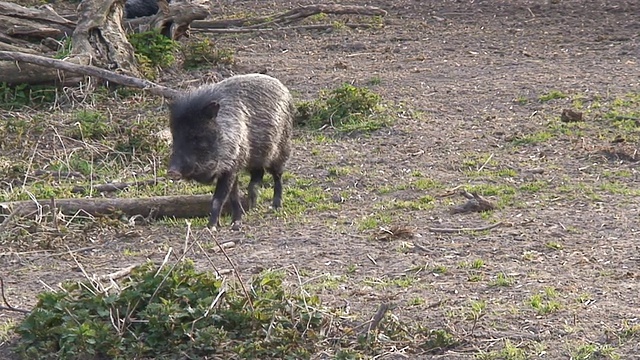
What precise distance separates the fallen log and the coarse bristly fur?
246mm

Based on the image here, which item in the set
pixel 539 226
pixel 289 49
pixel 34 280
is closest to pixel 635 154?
pixel 539 226

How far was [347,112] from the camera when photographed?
10.7m

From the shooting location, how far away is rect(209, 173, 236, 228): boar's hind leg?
7969 mm

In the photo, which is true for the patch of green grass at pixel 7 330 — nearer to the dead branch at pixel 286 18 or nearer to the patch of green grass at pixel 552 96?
the patch of green grass at pixel 552 96

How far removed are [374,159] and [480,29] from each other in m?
5.33

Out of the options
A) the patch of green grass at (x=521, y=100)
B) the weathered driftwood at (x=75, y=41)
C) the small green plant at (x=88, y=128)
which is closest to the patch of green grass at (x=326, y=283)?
the small green plant at (x=88, y=128)

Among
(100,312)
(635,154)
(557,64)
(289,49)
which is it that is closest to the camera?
(100,312)

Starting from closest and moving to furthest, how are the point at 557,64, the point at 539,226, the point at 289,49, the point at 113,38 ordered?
the point at 539,226
the point at 113,38
the point at 557,64
the point at 289,49

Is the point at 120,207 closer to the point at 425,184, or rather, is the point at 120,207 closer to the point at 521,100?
the point at 425,184

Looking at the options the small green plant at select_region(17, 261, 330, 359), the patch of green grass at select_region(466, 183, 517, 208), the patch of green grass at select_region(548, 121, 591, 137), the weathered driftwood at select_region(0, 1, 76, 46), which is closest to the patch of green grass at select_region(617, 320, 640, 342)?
the small green plant at select_region(17, 261, 330, 359)

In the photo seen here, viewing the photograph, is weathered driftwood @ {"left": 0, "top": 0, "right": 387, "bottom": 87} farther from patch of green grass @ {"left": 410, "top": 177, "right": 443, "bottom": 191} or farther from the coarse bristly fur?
patch of green grass @ {"left": 410, "top": 177, "right": 443, "bottom": 191}

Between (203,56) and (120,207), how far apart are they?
181 inches

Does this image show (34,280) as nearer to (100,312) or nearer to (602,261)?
(100,312)

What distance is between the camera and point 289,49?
Result: 14016 millimetres
